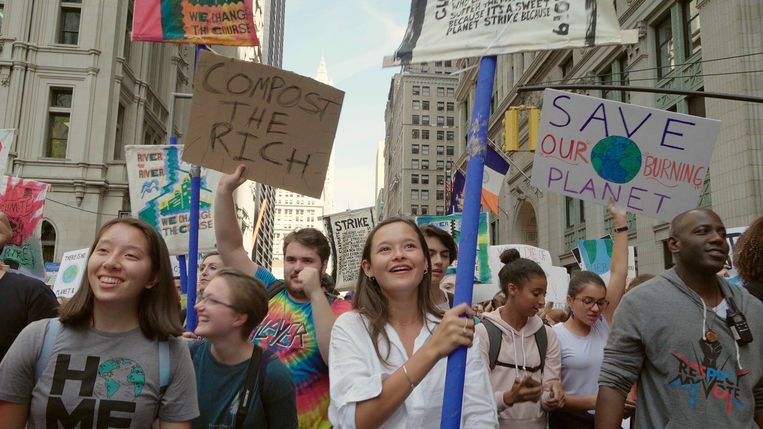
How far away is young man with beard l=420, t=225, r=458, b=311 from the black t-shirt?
95.5 inches

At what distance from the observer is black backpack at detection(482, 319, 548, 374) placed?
399cm

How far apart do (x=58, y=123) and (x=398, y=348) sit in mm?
28333

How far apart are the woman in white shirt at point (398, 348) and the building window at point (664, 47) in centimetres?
1885

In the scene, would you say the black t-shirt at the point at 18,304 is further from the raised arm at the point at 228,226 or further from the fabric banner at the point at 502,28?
the fabric banner at the point at 502,28

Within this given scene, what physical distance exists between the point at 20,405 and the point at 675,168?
13.5 ft

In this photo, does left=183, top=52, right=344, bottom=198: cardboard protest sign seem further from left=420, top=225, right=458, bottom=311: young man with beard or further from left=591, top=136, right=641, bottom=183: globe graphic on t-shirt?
left=591, top=136, right=641, bottom=183: globe graphic on t-shirt

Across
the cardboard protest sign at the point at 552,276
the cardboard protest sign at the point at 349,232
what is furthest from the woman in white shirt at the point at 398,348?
the cardboard protest sign at the point at 552,276

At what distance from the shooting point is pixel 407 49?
3.06 meters

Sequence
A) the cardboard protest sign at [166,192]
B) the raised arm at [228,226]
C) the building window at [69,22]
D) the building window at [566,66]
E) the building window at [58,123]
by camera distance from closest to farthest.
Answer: the raised arm at [228,226], the cardboard protest sign at [166,192], the building window at [58,123], the building window at [69,22], the building window at [566,66]

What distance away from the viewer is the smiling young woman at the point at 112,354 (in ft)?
7.62

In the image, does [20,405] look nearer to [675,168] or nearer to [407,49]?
[407,49]

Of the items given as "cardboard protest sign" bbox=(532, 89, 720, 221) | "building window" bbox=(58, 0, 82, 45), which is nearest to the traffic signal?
"cardboard protest sign" bbox=(532, 89, 720, 221)

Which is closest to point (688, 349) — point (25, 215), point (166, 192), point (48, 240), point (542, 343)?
point (542, 343)

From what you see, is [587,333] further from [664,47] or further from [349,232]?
[664,47]
